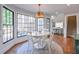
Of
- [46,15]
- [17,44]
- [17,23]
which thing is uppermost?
[46,15]

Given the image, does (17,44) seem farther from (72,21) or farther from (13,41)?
(72,21)

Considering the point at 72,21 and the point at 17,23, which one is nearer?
the point at 17,23

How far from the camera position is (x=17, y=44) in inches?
196

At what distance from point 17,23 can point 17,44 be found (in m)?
0.88
